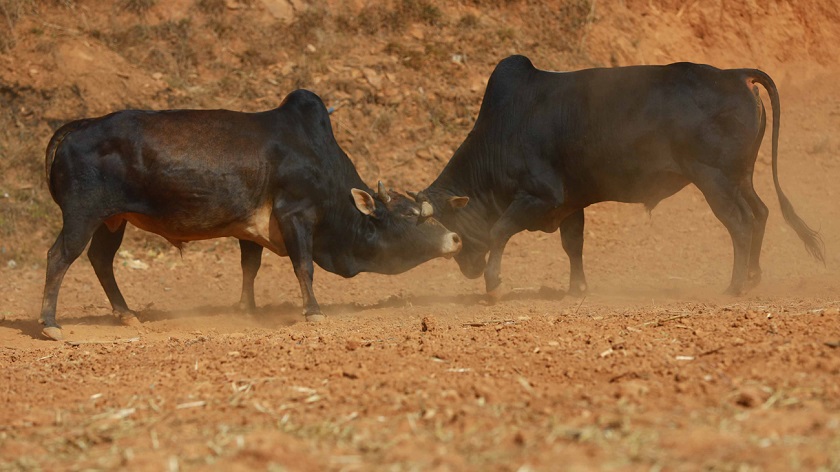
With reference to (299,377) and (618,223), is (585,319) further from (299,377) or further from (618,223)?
(618,223)

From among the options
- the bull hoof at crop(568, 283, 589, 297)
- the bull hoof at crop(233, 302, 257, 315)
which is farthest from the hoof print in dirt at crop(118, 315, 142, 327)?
the bull hoof at crop(568, 283, 589, 297)

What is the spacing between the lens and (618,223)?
1284 centimetres

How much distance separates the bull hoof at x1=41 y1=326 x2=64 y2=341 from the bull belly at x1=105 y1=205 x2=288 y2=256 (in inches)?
37.3

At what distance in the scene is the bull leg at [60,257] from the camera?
7797 mm

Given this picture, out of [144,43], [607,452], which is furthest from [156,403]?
[144,43]

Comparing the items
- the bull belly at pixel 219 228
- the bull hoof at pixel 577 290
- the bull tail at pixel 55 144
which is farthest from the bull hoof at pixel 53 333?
the bull hoof at pixel 577 290

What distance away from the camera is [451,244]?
9.12 meters

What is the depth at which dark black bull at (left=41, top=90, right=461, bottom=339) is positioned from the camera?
7.88 meters

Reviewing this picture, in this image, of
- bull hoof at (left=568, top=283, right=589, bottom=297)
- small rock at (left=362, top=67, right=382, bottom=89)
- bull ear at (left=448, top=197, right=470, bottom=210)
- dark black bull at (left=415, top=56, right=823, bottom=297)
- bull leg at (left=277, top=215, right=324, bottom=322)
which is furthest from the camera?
small rock at (left=362, top=67, right=382, bottom=89)

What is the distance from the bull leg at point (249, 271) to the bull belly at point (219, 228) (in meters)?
0.56

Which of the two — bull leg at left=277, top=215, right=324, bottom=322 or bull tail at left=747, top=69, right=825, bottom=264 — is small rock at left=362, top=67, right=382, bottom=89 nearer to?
bull leg at left=277, top=215, right=324, bottom=322

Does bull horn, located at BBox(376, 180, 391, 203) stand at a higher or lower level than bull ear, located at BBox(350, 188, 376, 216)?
higher

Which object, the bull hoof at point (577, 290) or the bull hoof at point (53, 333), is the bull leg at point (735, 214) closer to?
the bull hoof at point (577, 290)

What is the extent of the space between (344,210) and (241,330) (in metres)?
1.49
